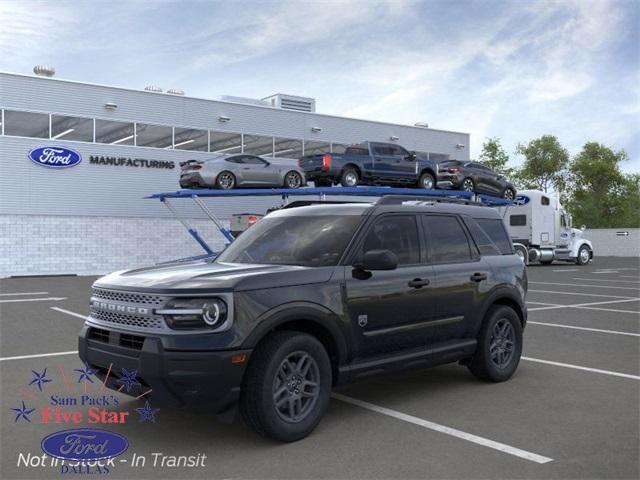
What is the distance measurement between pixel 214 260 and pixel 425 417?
2353 millimetres

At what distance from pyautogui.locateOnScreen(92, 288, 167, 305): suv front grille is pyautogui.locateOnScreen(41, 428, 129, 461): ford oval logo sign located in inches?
41.0

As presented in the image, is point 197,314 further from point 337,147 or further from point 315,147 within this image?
point 337,147

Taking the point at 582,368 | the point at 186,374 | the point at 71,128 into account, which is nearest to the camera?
the point at 186,374

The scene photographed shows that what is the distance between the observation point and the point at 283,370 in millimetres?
4762

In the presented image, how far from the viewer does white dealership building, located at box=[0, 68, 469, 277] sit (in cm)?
2686

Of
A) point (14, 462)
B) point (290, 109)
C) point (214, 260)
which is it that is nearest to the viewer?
point (14, 462)

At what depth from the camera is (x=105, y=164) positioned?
28875 millimetres

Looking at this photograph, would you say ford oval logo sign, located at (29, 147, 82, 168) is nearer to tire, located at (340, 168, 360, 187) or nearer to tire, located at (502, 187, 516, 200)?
tire, located at (340, 168, 360, 187)

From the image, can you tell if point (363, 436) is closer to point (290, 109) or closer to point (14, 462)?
point (14, 462)

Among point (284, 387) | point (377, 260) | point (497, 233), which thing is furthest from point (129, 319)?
point (497, 233)

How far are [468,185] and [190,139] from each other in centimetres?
1357

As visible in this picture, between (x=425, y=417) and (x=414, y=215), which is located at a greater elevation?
(x=414, y=215)

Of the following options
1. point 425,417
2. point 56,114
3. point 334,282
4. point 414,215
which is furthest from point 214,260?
point 56,114

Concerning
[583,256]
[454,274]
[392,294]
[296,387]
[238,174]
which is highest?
[238,174]
